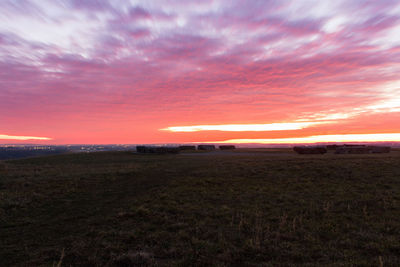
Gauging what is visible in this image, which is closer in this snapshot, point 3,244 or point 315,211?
point 3,244

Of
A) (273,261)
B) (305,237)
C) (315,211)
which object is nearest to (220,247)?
(273,261)

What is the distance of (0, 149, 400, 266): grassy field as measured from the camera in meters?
7.50

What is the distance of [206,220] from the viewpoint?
11055mm

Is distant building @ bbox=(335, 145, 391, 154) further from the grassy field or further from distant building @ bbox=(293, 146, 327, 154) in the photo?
the grassy field

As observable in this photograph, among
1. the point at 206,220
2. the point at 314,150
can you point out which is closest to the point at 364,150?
the point at 314,150

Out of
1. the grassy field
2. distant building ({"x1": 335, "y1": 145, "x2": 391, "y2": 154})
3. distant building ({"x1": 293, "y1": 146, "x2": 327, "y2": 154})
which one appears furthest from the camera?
distant building ({"x1": 293, "y1": 146, "x2": 327, "y2": 154})

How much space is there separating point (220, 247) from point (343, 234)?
17.3 feet

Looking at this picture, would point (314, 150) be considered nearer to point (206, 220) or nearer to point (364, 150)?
point (364, 150)

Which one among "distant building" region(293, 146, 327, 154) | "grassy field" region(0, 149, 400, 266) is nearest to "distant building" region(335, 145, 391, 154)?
"distant building" region(293, 146, 327, 154)

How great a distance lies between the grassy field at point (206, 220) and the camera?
750 centimetres

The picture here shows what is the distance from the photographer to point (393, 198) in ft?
46.2

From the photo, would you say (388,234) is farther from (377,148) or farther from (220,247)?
(377,148)

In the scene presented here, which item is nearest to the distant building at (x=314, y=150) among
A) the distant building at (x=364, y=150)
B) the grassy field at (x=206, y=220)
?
the distant building at (x=364, y=150)

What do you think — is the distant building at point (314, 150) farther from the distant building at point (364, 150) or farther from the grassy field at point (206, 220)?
the grassy field at point (206, 220)
